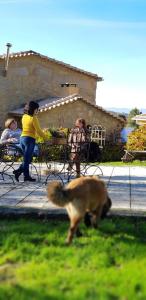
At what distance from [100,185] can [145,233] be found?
2.80ft

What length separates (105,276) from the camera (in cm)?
433

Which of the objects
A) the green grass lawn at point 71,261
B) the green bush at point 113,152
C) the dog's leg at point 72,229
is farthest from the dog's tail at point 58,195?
the green bush at point 113,152

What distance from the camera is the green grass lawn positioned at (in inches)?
158

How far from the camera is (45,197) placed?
822 cm

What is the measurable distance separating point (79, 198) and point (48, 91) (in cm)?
2766

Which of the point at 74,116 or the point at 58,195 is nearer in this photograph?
the point at 58,195

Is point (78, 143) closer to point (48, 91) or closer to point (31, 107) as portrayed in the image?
point (31, 107)

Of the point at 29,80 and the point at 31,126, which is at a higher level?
the point at 29,80

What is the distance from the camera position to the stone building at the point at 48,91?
27.5 metres

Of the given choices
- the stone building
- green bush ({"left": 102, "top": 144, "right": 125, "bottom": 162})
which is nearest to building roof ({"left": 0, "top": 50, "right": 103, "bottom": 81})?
the stone building

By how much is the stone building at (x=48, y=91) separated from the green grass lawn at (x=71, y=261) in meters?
21.0

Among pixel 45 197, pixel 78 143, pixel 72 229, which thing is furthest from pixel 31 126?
pixel 72 229

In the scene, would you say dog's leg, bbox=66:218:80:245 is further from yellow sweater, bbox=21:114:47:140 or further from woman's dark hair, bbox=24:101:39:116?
woman's dark hair, bbox=24:101:39:116

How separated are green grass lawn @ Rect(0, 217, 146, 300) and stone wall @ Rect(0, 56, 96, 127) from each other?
79.1 ft
